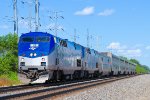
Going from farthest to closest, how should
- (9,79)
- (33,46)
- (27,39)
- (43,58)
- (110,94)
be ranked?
(9,79)
(27,39)
(33,46)
(43,58)
(110,94)

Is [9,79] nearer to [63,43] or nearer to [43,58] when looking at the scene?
[63,43]

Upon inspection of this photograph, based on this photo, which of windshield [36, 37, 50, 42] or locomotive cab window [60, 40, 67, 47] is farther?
locomotive cab window [60, 40, 67, 47]

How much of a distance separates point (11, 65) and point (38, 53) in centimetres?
1888

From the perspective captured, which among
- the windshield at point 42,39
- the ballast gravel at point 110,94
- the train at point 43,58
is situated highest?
the windshield at point 42,39

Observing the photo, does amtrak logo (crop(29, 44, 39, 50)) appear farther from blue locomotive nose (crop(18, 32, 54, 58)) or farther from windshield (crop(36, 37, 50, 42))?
windshield (crop(36, 37, 50, 42))

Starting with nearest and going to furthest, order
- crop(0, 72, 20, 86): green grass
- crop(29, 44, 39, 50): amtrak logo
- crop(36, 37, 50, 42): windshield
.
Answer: crop(29, 44, 39, 50): amtrak logo
crop(36, 37, 50, 42): windshield
crop(0, 72, 20, 86): green grass

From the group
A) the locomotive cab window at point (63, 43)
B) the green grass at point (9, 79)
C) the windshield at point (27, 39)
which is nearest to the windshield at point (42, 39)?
the windshield at point (27, 39)

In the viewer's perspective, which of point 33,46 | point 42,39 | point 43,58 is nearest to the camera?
point 43,58

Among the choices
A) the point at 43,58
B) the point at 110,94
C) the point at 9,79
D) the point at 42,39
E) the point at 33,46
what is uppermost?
the point at 42,39

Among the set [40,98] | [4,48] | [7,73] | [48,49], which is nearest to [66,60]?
[48,49]

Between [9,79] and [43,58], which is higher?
[43,58]

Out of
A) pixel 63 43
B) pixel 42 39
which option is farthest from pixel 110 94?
pixel 63 43

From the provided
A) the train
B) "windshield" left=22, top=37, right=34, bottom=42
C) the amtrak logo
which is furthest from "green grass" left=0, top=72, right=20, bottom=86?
the amtrak logo

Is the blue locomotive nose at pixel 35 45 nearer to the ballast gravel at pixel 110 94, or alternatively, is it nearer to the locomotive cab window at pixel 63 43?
the locomotive cab window at pixel 63 43
